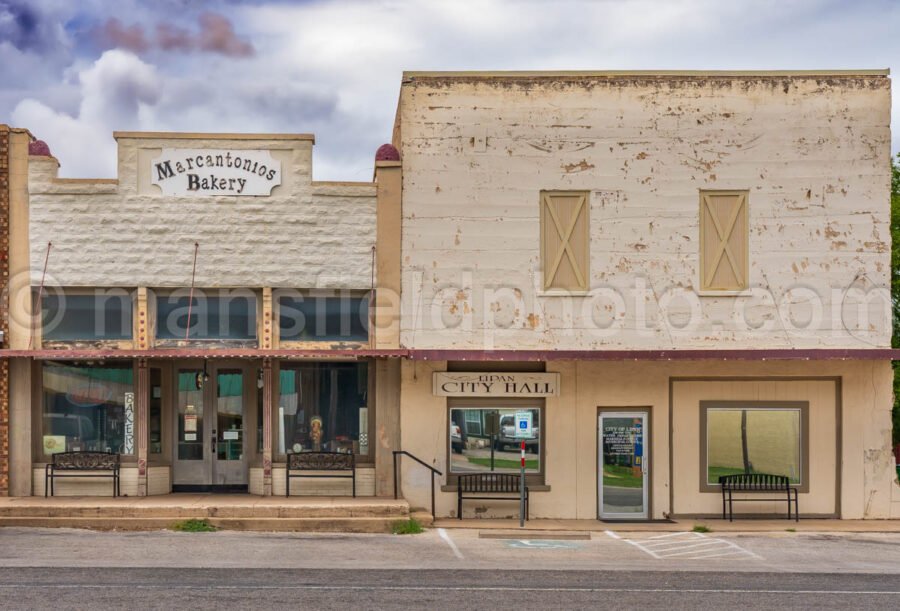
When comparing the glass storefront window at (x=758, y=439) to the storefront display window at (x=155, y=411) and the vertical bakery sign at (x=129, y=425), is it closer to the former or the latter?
the storefront display window at (x=155, y=411)

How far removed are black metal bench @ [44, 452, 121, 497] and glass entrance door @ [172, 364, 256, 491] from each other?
1113 mm

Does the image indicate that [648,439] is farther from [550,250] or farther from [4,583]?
[4,583]

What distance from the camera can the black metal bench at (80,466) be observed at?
17203 millimetres

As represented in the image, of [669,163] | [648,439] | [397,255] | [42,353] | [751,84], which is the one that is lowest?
[648,439]

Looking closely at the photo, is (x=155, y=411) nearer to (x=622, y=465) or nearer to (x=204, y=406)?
(x=204, y=406)

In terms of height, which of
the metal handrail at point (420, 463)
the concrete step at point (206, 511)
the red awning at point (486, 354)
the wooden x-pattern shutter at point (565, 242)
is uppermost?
the wooden x-pattern shutter at point (565, 242)

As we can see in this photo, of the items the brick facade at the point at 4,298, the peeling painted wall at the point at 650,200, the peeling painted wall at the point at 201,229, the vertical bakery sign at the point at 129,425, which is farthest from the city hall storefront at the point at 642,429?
the brick facade at the point at 4,298

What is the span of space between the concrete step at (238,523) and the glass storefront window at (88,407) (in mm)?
2015

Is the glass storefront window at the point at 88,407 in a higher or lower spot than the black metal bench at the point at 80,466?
higher

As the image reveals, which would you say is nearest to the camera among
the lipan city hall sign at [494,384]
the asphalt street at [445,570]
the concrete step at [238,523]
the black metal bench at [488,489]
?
the asphalt street at [445,570]

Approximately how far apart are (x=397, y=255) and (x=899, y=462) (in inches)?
774

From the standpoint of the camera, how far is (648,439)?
17.7 m

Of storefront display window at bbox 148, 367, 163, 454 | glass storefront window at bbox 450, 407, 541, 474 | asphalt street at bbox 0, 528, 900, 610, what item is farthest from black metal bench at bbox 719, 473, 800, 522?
storefront display window at bbox 148, 367, 163, 454

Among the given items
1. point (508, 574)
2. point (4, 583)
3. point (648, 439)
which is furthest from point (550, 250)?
point (4, 583)
